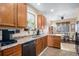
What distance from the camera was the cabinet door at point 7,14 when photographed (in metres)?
1.93

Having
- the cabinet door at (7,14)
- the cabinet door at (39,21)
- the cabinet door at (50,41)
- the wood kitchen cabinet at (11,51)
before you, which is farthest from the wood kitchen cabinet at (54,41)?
the wood kitchen cabinet at (11,51)

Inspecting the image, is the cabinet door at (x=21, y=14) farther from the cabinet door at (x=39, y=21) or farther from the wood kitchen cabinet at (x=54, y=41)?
the wood kitchen cabinet at (x=54, y=41)

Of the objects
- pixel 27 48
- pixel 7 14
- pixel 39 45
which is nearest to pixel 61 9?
pixel 39 45

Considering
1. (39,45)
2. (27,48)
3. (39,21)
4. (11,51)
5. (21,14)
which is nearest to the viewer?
(11,51)

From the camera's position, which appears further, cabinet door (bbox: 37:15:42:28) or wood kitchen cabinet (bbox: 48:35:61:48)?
wood kitchen cabinet (bbox: 48:35:61:48)

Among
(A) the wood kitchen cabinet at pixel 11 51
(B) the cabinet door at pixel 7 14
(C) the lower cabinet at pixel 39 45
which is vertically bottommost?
(C) the lower cabinet at pixel 39 45

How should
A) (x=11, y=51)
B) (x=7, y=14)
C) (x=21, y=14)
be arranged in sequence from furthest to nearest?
1. (x=21, y=14)
2. (x=7, y=14)
3. (x=11, y=51)

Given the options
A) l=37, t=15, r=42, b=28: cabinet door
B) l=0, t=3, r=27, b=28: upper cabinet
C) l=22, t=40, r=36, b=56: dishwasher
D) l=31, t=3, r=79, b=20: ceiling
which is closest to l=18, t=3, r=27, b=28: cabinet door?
l=0, t=3, r=27, b=28: upper cabinet

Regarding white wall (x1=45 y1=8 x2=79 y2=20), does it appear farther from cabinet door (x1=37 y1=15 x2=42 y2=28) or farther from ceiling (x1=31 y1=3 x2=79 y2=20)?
cabinet door (x1=37 y1=15 x2=42 y2=28)

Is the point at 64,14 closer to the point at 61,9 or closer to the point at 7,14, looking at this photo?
the point at 61,9

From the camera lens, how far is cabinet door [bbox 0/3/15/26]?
6.32ft

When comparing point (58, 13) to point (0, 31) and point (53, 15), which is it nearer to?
point (53, 15)

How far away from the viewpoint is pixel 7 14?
2.11 metres

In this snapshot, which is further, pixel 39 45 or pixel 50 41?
pixel 50 41
